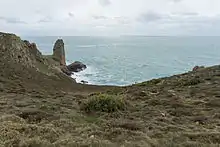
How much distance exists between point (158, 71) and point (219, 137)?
108 meters

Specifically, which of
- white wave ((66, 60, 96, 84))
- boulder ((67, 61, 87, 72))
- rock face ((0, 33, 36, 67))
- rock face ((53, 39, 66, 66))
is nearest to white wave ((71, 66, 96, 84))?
white wave ((66, 60, 96, 84))

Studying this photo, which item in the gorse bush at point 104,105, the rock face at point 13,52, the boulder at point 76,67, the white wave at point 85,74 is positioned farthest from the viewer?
the boulder at point 76,67

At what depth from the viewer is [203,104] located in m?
17.7

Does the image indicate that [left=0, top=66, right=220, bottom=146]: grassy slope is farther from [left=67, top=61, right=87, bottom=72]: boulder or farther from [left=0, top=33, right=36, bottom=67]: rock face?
[left=67, top=61, right=87, bottom=72]: boulder

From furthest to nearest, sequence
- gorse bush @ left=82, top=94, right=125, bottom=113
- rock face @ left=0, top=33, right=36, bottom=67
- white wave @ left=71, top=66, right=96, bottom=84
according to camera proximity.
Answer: white wave @ left=71, top=66, right=96, bottom=84 → rock face @ left=0, top=33, right=36, bottom=67 → gorse bush @ left=82, top=94, right=125, bottom=113

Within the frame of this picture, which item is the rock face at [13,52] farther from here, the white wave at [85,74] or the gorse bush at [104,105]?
the white wave at [85,74]

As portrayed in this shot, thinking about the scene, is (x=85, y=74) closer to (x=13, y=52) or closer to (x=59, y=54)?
(x=59, y=54)

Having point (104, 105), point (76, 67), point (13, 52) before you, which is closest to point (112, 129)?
point (104, 105)

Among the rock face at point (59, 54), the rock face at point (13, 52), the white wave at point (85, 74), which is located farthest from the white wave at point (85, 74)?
the rock face at point (13, 52)

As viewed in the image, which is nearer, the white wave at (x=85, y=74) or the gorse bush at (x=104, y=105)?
the gorse bush at (x=104, y=105)

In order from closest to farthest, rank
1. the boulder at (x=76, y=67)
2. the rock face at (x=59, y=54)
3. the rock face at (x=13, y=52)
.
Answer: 1. the rock face at (x=13, y=52)
2. the rock face at (x=59, y=54)
3. the boulder at (x=76, y=67)

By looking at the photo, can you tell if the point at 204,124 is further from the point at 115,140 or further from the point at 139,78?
the point at 139,78

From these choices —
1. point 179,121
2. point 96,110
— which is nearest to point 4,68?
point 96,110

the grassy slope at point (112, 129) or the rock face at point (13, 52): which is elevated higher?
the rock face at point (13, 52)
